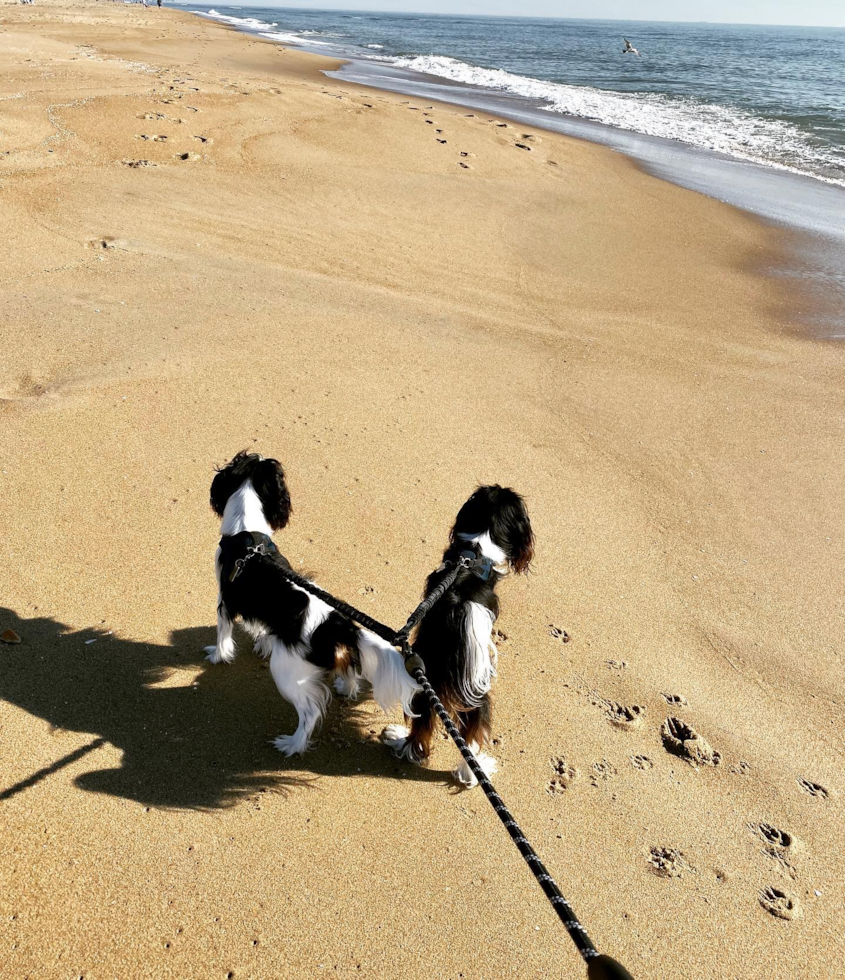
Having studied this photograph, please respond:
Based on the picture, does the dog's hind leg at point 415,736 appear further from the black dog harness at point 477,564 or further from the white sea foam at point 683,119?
the white sea foam at point 683,119

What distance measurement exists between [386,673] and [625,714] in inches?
52.9

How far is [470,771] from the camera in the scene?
2.90 meters

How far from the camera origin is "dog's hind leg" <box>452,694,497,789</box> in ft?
9.26

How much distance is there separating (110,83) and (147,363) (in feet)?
37.3

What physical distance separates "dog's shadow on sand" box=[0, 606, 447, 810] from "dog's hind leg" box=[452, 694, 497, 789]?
0.09 m

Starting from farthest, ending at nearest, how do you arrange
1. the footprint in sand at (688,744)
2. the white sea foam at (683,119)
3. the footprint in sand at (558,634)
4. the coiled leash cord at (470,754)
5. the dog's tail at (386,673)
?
the white sea foam at (683,119)
the footprint in sand at (558,634)
the footprint in sand at (688,744)
the dog's tail at (386,673)
the coiled leash cord at (470,754)

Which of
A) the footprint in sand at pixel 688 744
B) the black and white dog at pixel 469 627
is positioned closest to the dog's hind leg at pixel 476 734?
the black and white dog at pixel 469 627

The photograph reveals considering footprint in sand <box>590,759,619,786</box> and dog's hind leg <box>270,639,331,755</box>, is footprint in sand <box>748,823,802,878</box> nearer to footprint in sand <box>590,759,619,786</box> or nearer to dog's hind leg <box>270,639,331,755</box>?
footprint in sand <box>590,759,619,786</box>

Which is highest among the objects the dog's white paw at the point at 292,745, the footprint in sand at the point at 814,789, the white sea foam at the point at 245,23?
the white sea foam at the point at 245,23

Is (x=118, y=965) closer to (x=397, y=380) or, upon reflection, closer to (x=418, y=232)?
(x=397, y=380)

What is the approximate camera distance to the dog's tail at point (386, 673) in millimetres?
2580

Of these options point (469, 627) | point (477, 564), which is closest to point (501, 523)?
point (477, 564)

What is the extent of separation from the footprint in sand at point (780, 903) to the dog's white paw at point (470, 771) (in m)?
1.08

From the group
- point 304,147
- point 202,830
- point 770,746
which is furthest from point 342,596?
point 304,147
